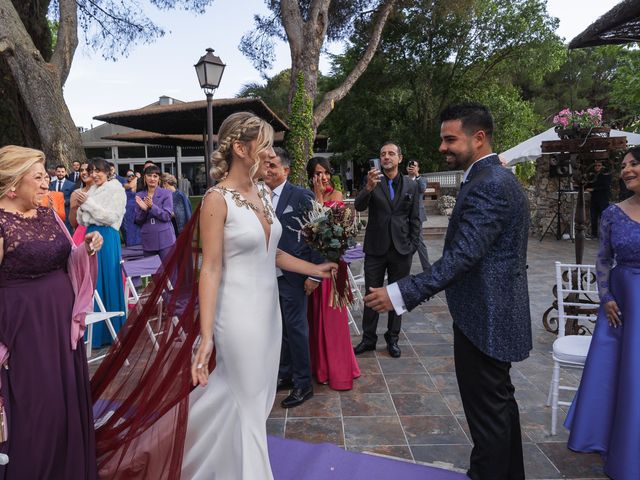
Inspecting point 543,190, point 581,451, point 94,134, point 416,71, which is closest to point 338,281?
point 581,451

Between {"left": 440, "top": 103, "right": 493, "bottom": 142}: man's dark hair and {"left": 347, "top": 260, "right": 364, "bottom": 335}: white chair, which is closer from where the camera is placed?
{"left": 440, "top": 103, "right": 493, "bottom": 142}: man's dark hair

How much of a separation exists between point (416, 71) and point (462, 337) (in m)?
22.7

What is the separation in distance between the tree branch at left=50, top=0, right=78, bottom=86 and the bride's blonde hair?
9.67 m

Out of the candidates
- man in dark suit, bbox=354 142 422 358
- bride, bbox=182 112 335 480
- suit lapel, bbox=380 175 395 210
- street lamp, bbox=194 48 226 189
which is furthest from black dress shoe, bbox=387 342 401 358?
street lamp, bbox=194 48 226 189

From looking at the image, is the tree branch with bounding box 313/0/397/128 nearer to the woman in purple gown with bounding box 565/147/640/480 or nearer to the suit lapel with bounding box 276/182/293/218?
the suit lapel with bounding box 276/182/293/218


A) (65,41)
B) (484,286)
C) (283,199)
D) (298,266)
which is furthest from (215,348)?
(65,41)

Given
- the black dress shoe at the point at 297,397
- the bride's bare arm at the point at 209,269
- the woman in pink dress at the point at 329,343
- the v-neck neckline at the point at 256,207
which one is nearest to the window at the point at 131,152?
the woman in pink dress at the point at 329,343

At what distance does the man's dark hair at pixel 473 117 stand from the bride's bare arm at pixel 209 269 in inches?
49.7

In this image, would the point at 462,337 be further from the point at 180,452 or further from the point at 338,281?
the point at 180,452

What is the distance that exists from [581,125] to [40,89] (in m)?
9.40

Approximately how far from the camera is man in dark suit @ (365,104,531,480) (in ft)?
7.64

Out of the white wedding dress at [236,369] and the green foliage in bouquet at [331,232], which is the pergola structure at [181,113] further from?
the white wedding dress at [236,369]

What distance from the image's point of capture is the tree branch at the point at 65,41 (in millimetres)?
10516

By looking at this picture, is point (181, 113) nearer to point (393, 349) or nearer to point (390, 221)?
point (390, 221)
